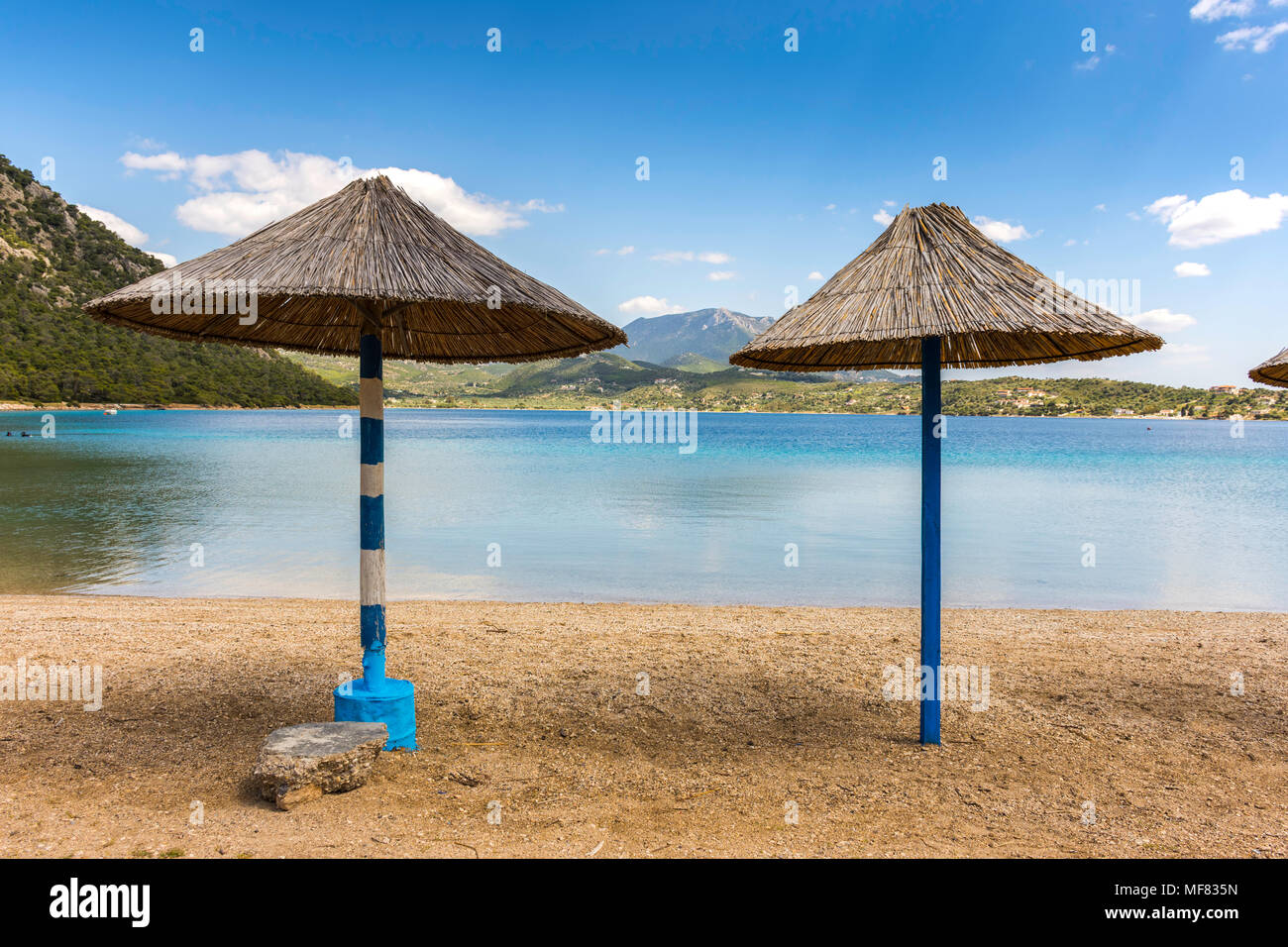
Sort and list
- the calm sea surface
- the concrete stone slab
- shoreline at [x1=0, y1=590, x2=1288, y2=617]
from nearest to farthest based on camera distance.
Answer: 1. the concrete stone slab
2. shoreline at [x1=0, y1=590, x2=1288, y2=617]
3. the calm sea surface

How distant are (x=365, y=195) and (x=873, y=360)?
379cm

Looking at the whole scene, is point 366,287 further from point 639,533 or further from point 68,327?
point 68,327

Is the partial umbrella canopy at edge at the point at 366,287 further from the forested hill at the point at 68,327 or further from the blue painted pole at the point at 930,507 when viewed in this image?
the forested hill at the point at 68,327

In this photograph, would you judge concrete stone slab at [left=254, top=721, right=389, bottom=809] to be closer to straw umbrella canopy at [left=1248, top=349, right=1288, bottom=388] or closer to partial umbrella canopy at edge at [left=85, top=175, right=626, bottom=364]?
partial umbrella canopy at edge at [left=85, top=175, right=626, bottom=364]

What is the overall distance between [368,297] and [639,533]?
523 inches

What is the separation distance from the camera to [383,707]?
4461mm

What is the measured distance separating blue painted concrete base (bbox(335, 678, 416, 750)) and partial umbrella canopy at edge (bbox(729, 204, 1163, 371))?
3051 mm

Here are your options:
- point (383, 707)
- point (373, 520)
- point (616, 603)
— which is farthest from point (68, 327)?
point (383, 707)

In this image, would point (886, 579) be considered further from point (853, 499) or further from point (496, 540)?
point (853, 499)

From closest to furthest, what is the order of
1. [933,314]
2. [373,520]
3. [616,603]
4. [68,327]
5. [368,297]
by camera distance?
[368,297], [933,314], [373,520], [616,603], [68,327]

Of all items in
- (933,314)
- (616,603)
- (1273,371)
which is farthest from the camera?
(616,603)

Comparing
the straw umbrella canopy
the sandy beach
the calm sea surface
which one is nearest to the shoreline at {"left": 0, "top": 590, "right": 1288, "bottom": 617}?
the calm sea surface

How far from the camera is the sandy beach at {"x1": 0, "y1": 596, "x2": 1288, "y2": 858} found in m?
3.61
